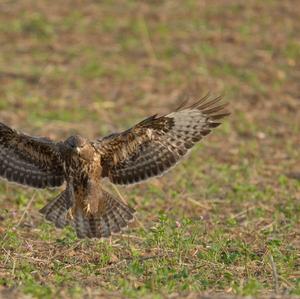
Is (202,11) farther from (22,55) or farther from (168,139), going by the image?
(168,139)

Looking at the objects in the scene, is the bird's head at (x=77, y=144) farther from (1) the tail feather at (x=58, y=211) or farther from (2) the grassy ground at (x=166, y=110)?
(2) the grassy ground at (x=166, y=110)

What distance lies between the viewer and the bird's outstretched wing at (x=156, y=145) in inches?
357

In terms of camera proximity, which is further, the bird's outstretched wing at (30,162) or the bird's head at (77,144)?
the bird's outstretched wing at (30,162)

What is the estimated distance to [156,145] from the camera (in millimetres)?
9188

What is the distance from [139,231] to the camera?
32.1 feet

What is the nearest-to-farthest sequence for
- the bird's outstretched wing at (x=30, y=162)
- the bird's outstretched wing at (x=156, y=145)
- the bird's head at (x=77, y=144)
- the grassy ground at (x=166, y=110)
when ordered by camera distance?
the grassy ground at (x=166, y=110) → the bird's head at (x=77, y=144) → the bird's outstretched wing at (x=156, y=145) → the bird's outstretched wing at (x=30, y=162)

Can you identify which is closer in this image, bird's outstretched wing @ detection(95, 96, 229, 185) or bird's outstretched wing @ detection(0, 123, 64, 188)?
bird's outstretched wing @ detection(95, 96, 229, 185)

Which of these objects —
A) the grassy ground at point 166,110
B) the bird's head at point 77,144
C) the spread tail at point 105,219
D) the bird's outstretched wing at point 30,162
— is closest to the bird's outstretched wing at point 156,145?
the bird's head at point 77,144

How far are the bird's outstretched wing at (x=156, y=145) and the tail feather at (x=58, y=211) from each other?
517 millimetres

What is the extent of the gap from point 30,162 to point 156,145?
4.16 ft

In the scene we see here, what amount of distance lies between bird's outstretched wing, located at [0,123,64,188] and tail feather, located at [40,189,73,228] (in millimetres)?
274

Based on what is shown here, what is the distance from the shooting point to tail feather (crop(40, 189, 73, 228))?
29.8 ft

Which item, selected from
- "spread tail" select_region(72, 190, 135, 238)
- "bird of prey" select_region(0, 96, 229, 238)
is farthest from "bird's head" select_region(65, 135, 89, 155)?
"spread tail" select_region(72, 190, 135, 238)

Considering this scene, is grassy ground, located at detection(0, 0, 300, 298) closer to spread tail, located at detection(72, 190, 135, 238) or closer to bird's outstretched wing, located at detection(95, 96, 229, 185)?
spread tail, located at detection(72, 190, 135, 238)
